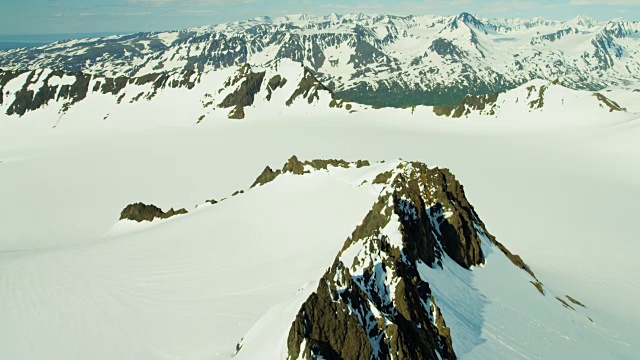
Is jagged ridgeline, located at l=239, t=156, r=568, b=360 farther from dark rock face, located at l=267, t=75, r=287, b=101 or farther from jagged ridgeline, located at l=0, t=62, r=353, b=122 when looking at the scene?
dark rock face, located at l=267, t=75, r=287, b=101

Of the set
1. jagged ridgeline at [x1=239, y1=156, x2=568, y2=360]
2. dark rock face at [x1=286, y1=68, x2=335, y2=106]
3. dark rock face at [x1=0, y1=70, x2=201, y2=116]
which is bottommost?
dark rock face at [x1=0, y1=70, x2=201, y2=116]

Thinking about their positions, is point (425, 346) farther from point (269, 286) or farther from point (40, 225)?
point (40, 225)

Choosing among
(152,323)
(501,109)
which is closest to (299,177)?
(152,323)

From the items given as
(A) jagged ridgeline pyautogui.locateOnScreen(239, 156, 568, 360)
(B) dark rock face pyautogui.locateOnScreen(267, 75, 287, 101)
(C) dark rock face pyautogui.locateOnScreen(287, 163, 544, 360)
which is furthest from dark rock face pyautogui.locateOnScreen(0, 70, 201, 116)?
(C) dark rock face pyautogui.locateOnScreen(287, 163, 544, 360)

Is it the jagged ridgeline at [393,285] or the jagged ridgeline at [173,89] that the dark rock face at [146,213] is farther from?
the jagged ridgeline at [173,89]

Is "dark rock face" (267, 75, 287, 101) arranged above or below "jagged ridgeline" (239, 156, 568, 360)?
below

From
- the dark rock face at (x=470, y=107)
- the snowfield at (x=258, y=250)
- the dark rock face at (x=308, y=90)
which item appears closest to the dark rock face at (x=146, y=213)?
the snowfield at (x=258, y=250)

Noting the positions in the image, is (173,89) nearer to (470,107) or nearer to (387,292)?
(470,107)

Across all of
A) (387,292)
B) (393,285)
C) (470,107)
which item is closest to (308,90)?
(470,107)
